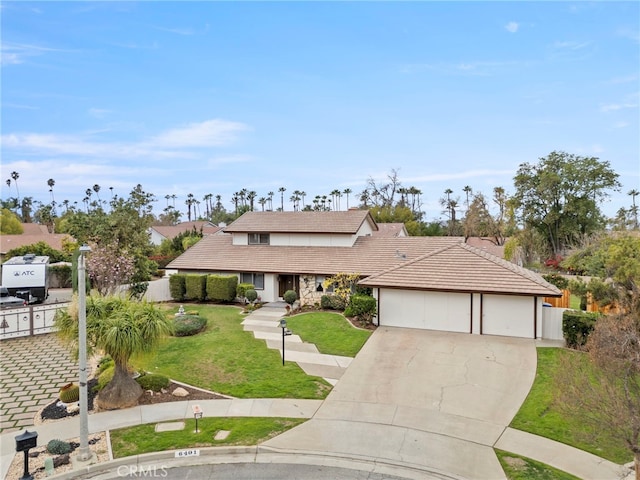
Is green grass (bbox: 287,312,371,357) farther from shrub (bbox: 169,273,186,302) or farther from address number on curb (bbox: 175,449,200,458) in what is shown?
shrub (bbox: 169,273,186,302)

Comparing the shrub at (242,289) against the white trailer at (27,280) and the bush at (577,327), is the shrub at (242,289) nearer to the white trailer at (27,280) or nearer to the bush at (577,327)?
the white trailer at (27,280)

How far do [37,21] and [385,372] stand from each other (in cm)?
1695

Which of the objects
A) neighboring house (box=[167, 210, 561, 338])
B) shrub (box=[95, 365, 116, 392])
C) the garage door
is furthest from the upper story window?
shrub (box=[95, 365, 116, 392])

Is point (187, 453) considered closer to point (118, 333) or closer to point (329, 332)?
point (118, 333)

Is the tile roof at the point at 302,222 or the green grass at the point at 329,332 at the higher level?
the tile roof at the point at 302,222

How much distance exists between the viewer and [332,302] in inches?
915

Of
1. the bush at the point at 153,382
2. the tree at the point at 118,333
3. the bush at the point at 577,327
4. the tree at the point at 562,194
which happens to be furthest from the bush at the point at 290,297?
the tree at the point at 562,194

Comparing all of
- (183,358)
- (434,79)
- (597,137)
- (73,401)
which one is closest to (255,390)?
(183,358)

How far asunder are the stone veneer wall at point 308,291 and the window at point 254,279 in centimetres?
304

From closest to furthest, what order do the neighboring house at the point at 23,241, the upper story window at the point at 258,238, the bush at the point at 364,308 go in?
the bush at the point at 364,308
the upper story window at the point at 258,238
the neighboring house at the point at 23,241

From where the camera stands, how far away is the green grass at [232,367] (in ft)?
41.0

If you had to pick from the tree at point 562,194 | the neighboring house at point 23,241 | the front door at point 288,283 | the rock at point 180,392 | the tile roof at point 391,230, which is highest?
the tree at point 562,194

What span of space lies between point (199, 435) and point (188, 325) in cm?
1006

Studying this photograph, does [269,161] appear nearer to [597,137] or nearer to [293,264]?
[293,264]
